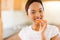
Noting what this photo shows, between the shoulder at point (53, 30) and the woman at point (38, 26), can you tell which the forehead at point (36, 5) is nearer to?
the woman at point (38, 26)

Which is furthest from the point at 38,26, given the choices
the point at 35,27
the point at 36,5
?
the point at 36,5

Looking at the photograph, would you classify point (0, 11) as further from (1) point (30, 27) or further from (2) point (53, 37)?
(2) point (53, 37)

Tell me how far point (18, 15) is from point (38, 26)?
0.78 feet

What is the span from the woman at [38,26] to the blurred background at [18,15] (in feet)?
0.21

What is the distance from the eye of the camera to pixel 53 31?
2.84ft

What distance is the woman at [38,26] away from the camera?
83 centimetres

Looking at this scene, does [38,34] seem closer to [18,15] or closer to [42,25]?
[42,25]

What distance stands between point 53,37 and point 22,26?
28 cm

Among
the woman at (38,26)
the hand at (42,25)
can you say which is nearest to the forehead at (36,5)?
the woman at (38,26)

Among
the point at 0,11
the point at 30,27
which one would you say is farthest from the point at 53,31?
the point at 0,11

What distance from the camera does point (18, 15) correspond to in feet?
3.35

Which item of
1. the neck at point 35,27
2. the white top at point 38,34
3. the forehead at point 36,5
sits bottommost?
the white top at point 38,34

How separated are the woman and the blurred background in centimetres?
6

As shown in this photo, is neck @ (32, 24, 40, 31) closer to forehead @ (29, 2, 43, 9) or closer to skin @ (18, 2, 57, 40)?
skin @ (18, 2, 57, 40)
